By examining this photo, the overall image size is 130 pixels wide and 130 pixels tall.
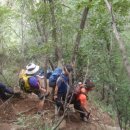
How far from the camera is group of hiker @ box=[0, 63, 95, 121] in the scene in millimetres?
7410

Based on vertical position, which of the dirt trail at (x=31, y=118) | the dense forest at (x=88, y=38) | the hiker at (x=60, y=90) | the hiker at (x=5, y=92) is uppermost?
the dense forest at (x=88, y=38)

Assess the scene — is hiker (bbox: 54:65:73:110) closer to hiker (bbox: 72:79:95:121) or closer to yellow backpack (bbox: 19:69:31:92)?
hiker (bbox: 72:79:95:121)

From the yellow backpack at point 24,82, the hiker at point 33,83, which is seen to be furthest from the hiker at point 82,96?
the yellow backpack at point 24,82

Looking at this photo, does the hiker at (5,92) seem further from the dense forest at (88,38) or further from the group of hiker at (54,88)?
the dense forest at (88,38)

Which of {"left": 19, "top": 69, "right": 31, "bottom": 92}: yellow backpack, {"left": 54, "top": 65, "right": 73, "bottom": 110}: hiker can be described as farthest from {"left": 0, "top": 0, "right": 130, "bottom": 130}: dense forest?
{"left": 19, "top": 69, "right": 31, "bottom": 92}: yellow backpack

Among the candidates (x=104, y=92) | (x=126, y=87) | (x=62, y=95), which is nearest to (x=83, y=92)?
(x=62, y=95)

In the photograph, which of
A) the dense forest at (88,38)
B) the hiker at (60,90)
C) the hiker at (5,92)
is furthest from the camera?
the hiker at (5,92)

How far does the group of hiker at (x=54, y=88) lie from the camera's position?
7410 mm

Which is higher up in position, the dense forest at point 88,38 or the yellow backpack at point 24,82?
the dense forest at point 88,38

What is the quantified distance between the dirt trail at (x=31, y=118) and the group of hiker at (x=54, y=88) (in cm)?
19

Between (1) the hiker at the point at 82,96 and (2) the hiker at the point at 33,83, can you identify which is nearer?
(1) the hiker at the point at 82,96

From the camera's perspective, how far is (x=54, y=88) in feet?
25.2

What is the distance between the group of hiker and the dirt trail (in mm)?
194

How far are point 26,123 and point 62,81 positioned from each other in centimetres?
119
